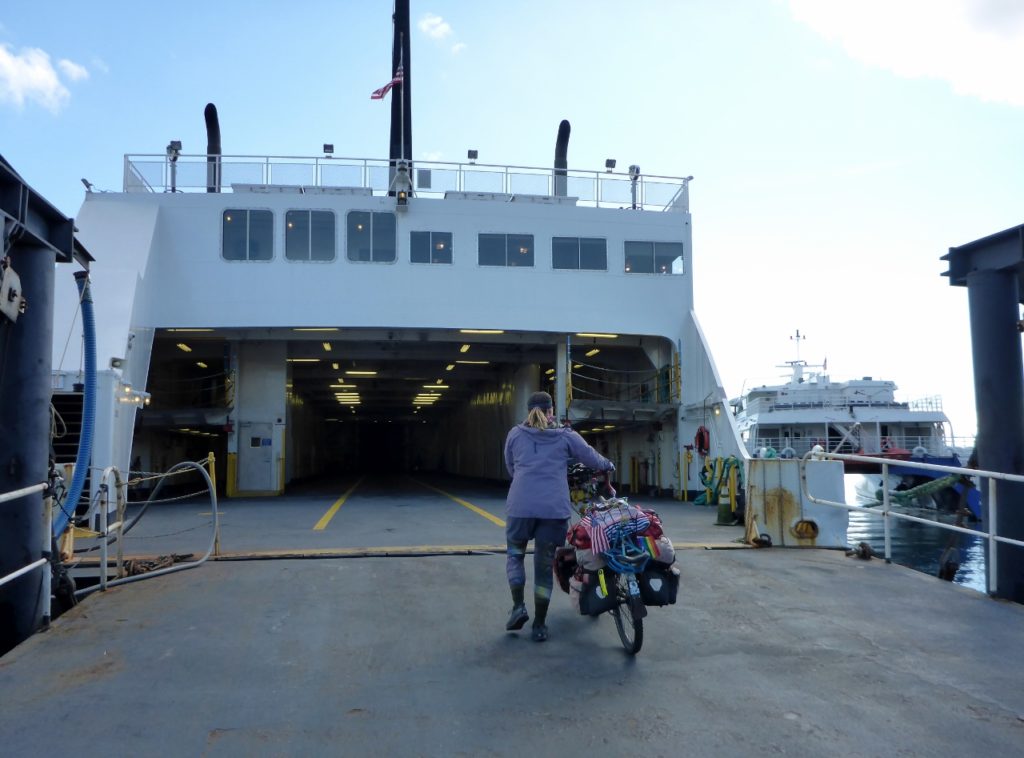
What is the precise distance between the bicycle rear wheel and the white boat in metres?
27.7

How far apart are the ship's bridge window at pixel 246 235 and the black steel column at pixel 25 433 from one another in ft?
46.4

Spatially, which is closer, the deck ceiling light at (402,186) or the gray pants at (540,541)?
the gray pants at (540,541)

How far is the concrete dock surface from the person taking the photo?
12.2 feet

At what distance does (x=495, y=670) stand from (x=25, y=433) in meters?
3.96

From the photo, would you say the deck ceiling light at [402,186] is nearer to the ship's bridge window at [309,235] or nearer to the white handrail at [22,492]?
the ship's bridge window at [309,235]

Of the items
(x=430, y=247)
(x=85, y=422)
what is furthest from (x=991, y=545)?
(x=430, y=247)

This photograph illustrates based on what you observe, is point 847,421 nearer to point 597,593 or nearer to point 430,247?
point 430,247

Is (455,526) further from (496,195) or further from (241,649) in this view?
(496,195)

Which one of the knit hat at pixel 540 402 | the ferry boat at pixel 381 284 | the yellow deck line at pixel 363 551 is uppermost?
the ferry boat at pixel 381 284

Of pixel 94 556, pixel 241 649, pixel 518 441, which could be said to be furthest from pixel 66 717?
pixel 94 556

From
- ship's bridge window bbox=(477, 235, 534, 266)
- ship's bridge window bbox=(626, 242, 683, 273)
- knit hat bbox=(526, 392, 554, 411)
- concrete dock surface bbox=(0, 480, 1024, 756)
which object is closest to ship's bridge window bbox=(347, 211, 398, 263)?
ship's bridge window bbox=(477, 235, 534, 266)

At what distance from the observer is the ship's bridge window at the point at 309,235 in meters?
20.1

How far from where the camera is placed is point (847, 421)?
110 feet

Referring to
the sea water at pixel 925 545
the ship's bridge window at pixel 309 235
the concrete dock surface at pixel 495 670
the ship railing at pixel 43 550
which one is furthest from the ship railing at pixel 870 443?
the ship railing at pixel 43 550
